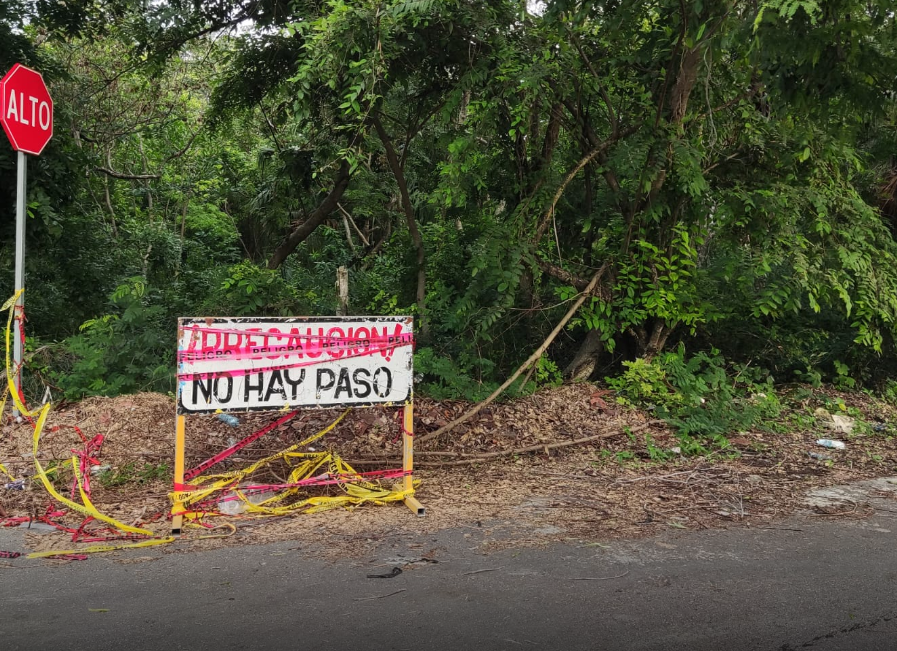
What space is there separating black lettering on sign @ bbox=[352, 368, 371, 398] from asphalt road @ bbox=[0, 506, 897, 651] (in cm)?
119

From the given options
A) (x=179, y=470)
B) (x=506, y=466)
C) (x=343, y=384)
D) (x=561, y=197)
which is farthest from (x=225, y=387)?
(x=561, y=197)

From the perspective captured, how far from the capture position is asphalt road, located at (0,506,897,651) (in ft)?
10.8

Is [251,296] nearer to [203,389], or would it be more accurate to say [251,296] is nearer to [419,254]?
[419,254]

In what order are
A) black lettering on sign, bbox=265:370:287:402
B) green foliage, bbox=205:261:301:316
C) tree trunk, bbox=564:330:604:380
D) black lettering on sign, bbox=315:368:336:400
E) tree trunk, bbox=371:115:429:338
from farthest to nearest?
green foliage, bbox=205:261:301:316, tree trunk, bbox=371:115:429:338, tree trunk, bbox=564:330:604:380, black lettering on sign, bbox=315:368:336:400, black lettering on sign, bbox=265:370:287:402

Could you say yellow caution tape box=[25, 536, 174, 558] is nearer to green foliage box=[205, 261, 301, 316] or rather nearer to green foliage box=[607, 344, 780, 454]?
green foliage box=[607, 344, 780, 454]

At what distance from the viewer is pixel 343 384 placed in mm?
5309

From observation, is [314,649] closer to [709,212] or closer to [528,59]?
[528,59]

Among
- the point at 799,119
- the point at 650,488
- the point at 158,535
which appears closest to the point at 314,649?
the point at 158,535

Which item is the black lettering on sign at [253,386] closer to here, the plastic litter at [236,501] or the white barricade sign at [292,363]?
the white barricade sign at [292,363]

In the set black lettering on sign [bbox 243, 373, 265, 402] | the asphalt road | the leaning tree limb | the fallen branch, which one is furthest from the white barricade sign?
the leaning tree limb

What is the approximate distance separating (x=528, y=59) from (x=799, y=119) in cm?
284

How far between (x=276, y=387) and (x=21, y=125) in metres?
4.03

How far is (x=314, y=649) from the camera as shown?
3.16 metres

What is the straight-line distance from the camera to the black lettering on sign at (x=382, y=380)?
17.8 ft
